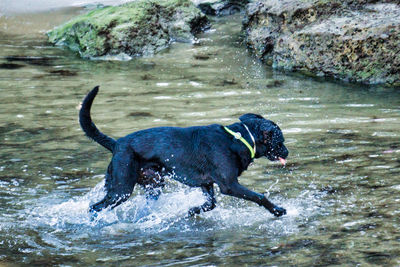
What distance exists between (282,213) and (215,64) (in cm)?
764

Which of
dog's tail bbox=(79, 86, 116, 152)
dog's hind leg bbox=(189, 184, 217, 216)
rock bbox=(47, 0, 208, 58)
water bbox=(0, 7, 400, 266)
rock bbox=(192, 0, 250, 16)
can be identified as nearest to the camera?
water bbox=(0, 7, 400, 266)

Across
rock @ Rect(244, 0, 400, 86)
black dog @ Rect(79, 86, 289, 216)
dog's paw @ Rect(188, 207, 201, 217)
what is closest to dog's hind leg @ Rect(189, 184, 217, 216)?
dog's paw @ Rect(188, 207, 201, 217)

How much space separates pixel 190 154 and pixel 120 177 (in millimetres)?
705

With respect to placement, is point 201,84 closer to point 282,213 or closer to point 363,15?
point 363,15

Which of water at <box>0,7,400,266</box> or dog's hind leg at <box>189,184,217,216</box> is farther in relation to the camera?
dog's hind leg at <box>189,184,217,216</box>

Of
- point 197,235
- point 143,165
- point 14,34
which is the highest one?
→ point 14,34

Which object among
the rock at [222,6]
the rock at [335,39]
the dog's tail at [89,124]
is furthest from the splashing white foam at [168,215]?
the rock at [222,6]

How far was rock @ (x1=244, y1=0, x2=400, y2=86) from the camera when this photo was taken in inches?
443

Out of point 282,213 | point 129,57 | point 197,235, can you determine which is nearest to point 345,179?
point 282,213

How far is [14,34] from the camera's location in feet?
54.4

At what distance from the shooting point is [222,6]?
18.9 meters

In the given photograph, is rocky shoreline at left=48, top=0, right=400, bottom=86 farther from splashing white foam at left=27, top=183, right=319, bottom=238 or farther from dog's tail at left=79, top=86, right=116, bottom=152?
dog's tail at left=79, top=86, right=116, bottom=152

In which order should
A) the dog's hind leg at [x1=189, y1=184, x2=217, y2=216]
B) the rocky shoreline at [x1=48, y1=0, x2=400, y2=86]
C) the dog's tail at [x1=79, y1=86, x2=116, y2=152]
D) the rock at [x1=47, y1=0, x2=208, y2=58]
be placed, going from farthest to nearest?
the rock at [x1=47, y1=0, x2=208, y2=58] < the rocky shoreline at [x1=48, y1=0, x2=400, y2=86] < the dog's hind leg at [x1=189, y1=184, x2=217, y2=216] < the dog's tail at [x1=79, y1=86, x2=116, y2=152]

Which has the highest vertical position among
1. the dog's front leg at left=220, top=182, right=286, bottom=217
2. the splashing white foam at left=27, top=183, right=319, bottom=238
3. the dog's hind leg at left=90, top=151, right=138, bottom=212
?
the dog's hind leg at left=90, top=151, right=138, bottom=212
